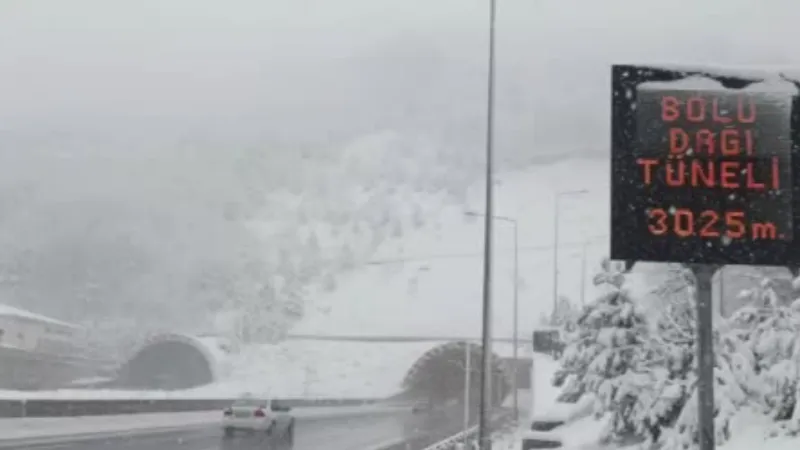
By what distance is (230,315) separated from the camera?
11819 centimetres

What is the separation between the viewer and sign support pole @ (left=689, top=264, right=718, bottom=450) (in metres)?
11.7

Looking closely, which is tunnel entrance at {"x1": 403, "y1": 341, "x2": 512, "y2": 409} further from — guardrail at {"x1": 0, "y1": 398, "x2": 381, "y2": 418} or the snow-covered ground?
the snow-covered ground

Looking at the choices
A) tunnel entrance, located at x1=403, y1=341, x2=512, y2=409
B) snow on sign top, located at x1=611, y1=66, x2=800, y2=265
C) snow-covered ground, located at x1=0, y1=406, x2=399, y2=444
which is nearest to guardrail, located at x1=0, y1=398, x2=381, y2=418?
snow-covered ground, located at x1=0, y1=406, x2=399, y2=444

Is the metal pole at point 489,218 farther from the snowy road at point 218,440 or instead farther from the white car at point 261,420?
the white car at point 261,420

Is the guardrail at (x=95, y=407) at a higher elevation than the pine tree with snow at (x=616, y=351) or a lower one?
lower

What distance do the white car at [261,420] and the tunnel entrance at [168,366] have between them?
48976 millimetres

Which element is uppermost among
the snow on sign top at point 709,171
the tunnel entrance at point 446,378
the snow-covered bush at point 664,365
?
the snow on sign top at point 709,171

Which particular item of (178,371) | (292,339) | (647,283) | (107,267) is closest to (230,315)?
(292,339)

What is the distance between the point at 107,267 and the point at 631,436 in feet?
354

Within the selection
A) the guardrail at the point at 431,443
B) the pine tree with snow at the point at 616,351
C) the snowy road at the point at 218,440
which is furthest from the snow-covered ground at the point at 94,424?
the pine tree with snow at the point at 616,351

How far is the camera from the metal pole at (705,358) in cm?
1170

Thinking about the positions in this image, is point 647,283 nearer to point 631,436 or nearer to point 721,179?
point 631,436

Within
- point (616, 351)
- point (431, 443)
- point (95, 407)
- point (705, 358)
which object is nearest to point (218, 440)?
point (95, 407)

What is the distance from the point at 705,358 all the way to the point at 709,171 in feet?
6.90
